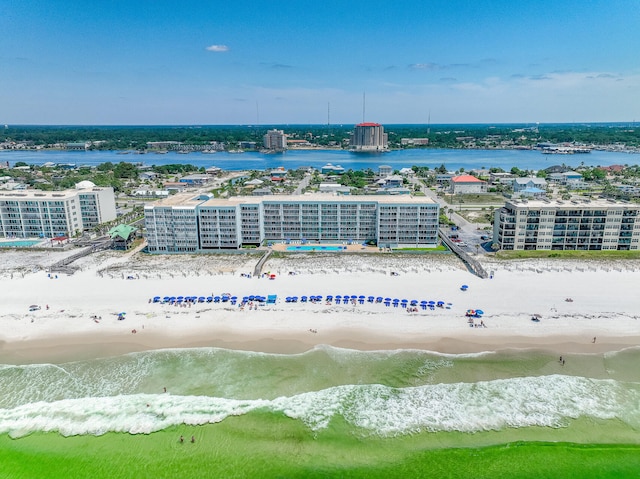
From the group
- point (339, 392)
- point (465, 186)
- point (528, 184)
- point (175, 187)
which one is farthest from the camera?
point (175, 187)

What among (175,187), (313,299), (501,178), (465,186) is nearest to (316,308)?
(313,299)

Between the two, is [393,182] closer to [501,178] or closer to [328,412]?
[501,178]

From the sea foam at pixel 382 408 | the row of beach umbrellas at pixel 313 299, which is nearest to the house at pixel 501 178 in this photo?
the row of beach umbrellas at pixel 313 299

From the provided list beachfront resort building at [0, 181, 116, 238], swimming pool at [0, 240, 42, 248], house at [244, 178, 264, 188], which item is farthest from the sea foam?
house at [244, 178, 264, 188]

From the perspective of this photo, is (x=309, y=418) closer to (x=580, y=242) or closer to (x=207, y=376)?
(x=207, y=376)

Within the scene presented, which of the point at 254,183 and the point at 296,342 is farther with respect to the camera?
the point at 254,183

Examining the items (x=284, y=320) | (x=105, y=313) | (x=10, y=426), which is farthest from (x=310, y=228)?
(x=10, y=426)

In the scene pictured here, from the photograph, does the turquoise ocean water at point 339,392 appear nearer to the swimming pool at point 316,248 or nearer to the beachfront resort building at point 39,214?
the swimming pool at point 316,248
